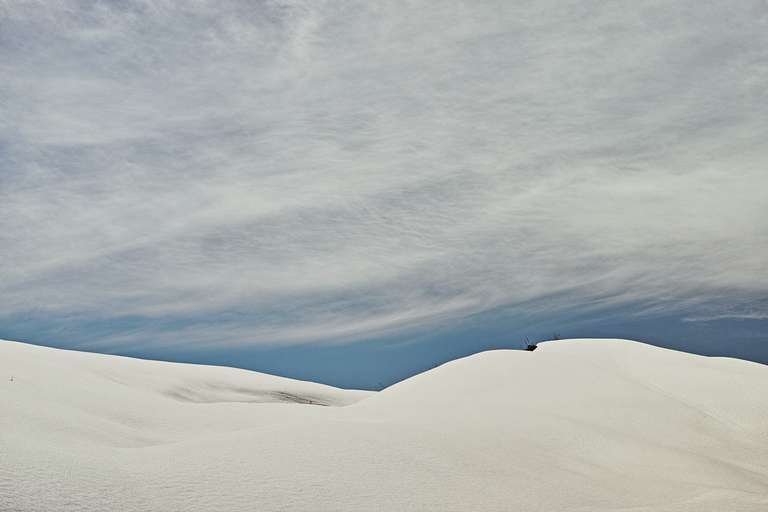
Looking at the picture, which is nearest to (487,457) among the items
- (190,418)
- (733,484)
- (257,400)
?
(733,484)

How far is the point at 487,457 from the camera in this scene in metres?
11.3

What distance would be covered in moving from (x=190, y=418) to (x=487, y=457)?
5.57 m

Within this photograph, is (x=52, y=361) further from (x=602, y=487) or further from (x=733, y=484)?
(x=733, y=484)

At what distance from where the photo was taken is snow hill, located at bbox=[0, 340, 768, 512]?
26.5 ft

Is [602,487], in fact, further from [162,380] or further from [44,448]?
[162,380]

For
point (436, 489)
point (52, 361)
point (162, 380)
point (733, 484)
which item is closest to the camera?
point (436, 489)

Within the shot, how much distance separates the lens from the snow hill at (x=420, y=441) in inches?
318

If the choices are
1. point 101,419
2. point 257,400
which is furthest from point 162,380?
point 101,419

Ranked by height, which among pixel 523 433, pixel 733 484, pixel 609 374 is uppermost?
pixel 609 374

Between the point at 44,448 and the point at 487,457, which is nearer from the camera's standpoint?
the point at 44,448

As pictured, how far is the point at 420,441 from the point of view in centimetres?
1118

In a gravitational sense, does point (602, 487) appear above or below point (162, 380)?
below

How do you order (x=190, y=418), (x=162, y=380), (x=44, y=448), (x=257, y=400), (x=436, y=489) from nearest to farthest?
1. (x=44, y=448)
2. (x=436, y=489)
3. (x=190, y=418)
4. (x=162, y=380)
5. (x=257, y=400)

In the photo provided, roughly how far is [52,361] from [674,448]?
12710 millimetres
